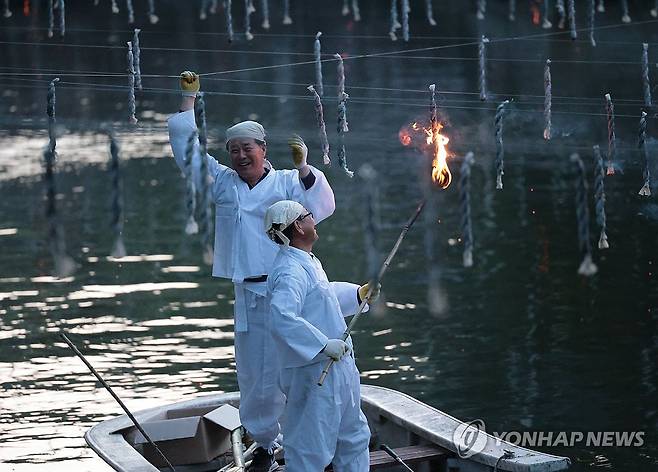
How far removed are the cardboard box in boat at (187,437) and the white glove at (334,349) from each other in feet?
6.19

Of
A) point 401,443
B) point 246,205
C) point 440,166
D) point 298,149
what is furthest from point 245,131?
point 401,443

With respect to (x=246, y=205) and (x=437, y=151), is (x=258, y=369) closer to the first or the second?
(x=246, y=205)

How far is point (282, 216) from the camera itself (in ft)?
26.1

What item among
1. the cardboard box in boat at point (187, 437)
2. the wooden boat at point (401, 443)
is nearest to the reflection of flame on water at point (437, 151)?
the wooden boat at point (401, 443)

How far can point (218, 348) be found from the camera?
13.3 m

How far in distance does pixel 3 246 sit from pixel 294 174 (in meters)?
8.83

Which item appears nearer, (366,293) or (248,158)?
(366,293)

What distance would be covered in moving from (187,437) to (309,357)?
2.04 metres

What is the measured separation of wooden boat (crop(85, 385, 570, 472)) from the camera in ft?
27.7

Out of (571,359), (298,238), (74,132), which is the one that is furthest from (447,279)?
(74,132)

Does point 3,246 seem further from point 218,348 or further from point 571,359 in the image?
point 571,359

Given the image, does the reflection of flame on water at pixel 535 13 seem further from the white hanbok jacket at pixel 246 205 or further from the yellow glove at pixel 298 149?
Result: the yellow glove at pixel 298 149
